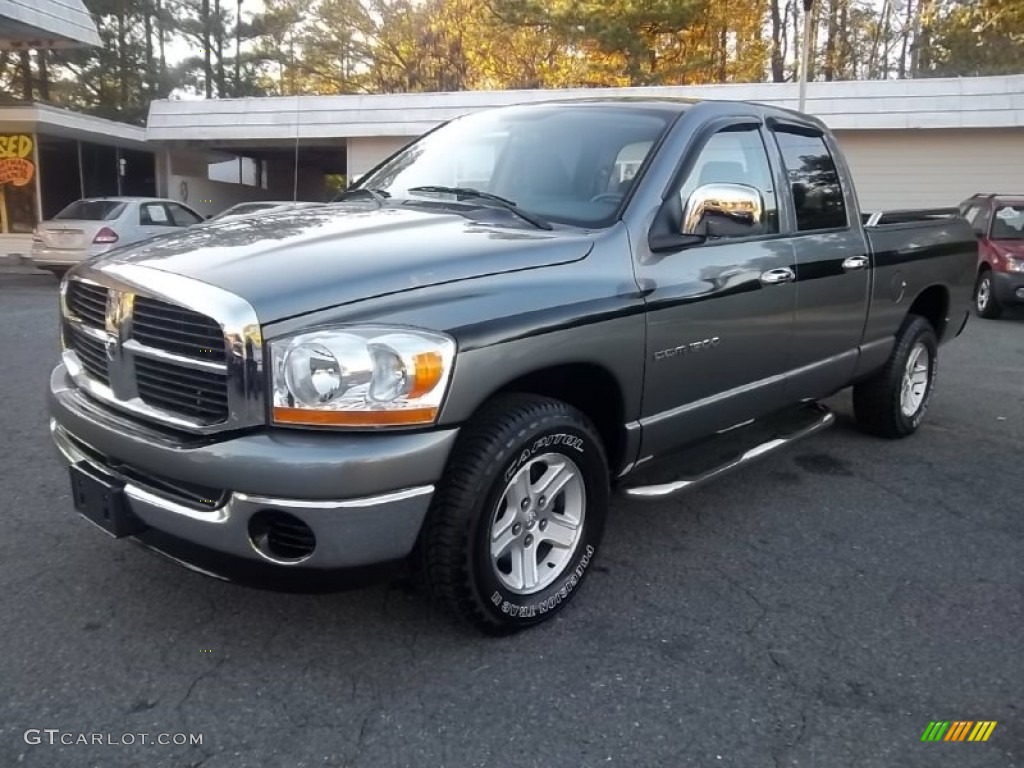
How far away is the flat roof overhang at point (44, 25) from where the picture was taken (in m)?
14.6

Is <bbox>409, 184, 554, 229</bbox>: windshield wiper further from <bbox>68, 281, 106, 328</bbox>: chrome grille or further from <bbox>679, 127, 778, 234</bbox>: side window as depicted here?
<bbox>68, 281, 106, 328</bbox>: chrome grille

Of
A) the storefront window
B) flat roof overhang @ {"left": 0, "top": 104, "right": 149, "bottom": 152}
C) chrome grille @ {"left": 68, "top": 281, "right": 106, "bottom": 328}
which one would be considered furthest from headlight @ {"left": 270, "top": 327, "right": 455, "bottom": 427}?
the storefront window

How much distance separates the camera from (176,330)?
2.67m

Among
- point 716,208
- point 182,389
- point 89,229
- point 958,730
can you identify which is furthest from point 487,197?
point 89,229

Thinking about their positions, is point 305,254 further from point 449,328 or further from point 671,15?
point 671,15

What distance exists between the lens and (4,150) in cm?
1955

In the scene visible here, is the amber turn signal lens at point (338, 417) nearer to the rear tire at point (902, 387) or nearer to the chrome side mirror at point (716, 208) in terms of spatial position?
the chrome side mirror at point (716, 208)

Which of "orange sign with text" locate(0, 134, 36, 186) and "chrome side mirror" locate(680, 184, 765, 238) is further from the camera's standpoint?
"orange sign with text" locate(0, 134, 36, 186)

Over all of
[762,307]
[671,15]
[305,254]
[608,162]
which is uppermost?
[671,15]


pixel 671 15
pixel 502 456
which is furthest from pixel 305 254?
pixel 671 15

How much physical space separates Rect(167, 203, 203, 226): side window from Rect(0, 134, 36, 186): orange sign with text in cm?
570

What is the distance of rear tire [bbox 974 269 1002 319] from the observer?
11906 mm

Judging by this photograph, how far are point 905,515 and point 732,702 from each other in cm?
210

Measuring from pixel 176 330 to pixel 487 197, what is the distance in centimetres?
153
